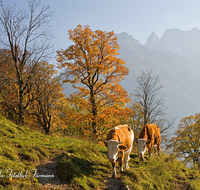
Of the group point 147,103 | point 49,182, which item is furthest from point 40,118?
point 147,103

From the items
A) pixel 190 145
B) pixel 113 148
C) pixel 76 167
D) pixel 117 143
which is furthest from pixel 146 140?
pixel 190 145

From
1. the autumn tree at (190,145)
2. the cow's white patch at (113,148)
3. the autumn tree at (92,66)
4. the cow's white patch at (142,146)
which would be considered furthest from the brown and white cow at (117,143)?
the autumn tree at (190,145)

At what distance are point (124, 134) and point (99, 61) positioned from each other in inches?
315

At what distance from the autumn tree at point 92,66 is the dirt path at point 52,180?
7322 mm

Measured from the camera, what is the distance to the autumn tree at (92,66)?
46.2ft

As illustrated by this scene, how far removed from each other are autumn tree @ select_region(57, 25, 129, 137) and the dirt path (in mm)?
7322

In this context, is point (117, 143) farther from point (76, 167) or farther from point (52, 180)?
point (52, 180)

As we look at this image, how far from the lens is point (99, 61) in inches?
560

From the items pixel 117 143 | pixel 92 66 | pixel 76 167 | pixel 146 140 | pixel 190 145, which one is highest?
pixel 92 66

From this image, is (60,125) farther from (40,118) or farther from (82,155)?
(82,155)

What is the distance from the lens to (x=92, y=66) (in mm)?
13648

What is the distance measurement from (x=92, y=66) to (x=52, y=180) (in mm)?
9943

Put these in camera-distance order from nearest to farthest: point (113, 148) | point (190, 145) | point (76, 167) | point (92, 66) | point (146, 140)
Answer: point (76, 167)
point (113, 148)
point (146, 140)
point (92, 66)
point (190, 145)

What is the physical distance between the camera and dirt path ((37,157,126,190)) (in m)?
5.26
